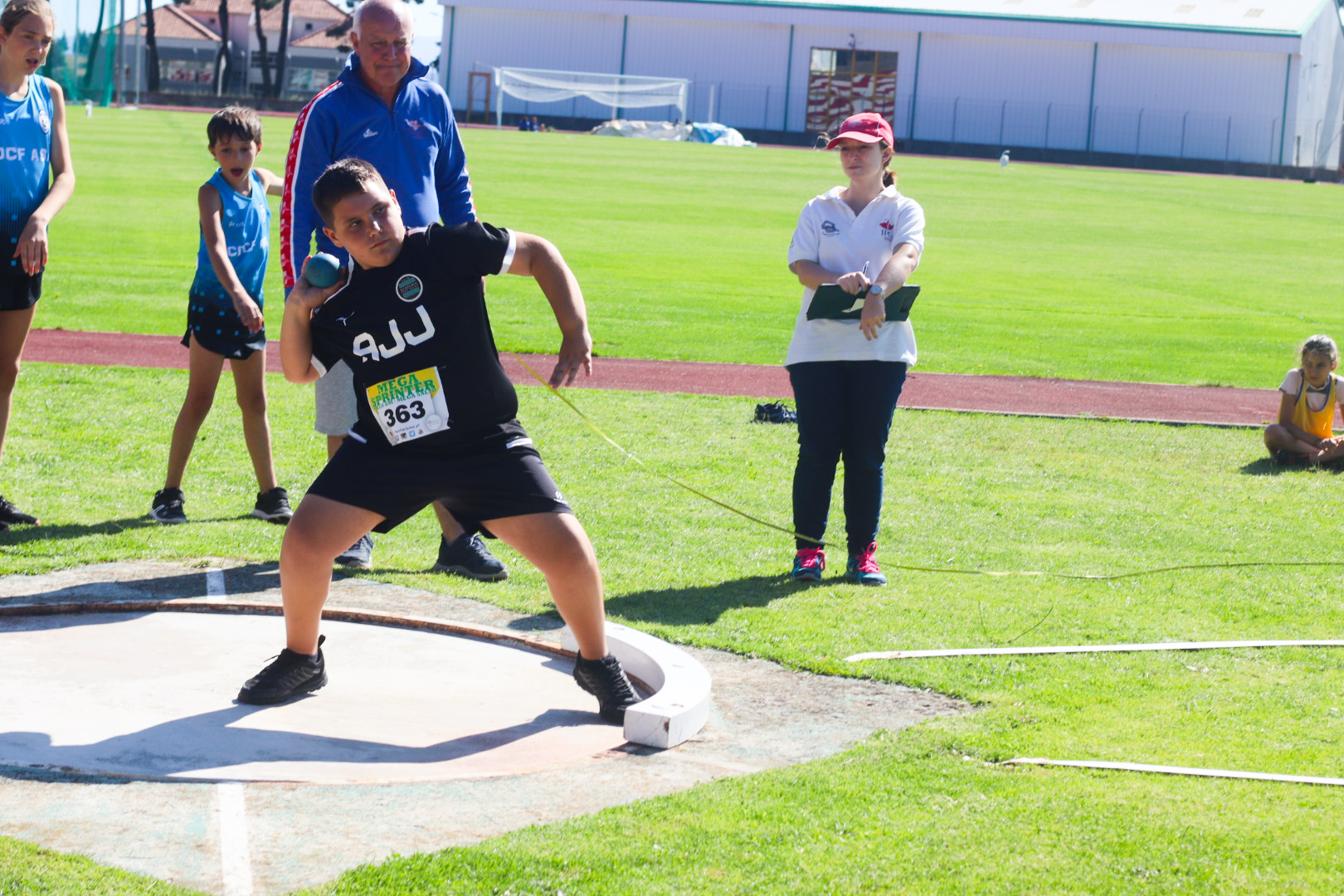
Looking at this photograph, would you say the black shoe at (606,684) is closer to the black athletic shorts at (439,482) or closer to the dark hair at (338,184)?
the black athletic shorts at (439,482)

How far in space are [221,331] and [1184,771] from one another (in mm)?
4755

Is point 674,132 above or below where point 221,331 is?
above

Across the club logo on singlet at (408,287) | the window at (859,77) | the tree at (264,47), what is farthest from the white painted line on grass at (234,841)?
the tree at (264,47)

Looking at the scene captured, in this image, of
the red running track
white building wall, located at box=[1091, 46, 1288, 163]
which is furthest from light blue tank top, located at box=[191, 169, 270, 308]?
white building wall, located at box=[1091, 46, 1288, 163]

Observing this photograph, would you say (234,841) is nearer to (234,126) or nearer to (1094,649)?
(1094,649)

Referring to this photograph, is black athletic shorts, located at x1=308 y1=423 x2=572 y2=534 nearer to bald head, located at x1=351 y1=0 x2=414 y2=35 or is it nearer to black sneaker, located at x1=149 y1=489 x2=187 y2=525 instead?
bald head, located at x1=351 y1=0 x2=414 y2=35

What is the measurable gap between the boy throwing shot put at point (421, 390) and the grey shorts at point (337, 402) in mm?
1818

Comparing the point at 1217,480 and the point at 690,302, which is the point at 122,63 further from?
the point at 1217,480

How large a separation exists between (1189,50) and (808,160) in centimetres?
2835

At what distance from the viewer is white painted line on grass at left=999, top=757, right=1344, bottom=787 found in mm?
4105

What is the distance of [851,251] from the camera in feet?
21.4

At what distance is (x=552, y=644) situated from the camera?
541 cm

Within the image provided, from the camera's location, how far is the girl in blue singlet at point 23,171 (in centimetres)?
645

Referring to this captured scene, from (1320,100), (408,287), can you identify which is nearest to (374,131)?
(408,287)
